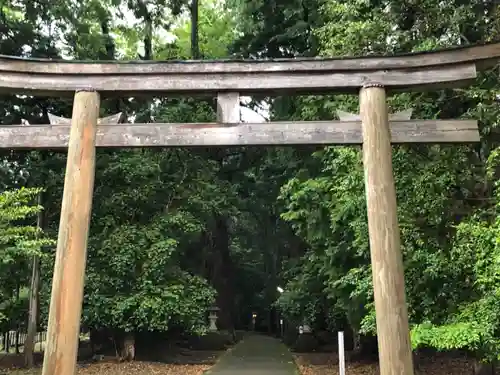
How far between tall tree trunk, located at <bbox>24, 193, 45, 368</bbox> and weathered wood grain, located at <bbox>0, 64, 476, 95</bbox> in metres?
10.8

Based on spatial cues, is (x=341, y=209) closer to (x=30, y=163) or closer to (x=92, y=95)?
(x=92, y=95)

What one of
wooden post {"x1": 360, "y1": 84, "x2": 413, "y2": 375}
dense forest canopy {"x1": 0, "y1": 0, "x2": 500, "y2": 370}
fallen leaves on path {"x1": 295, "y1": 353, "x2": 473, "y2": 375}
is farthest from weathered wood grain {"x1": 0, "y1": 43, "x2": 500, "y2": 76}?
fallen leaves on path {"x1": 295, "y1": 353, "x2": 473, "y2": 375}

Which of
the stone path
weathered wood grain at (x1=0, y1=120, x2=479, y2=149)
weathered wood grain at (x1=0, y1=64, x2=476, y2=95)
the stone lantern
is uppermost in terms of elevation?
weathered wood grain at (x1=0, y1=64, x2=476, y2=95)

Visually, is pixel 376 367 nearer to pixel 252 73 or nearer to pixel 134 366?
pixel 134 366

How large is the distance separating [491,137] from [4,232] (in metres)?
9.21

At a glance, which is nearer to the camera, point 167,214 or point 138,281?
point 138,281

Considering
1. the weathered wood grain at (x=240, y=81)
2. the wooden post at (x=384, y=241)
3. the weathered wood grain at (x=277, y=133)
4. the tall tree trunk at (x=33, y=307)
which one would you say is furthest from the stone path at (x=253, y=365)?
the weathered wood grain at (x=240, y=81)

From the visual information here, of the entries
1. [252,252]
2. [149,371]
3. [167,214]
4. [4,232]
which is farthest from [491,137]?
[252,252]

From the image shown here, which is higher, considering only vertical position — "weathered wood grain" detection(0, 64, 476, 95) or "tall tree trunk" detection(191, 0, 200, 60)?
"tall tree trunk" detection(191, 0, 200, 60)

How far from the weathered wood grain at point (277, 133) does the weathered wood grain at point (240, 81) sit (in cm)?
56

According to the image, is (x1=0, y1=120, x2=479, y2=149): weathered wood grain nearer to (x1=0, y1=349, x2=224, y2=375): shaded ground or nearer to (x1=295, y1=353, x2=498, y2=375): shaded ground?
(x1=295, y1=353, x2=498, y2=375): shaded ground

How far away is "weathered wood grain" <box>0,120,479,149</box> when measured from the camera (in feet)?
23.5

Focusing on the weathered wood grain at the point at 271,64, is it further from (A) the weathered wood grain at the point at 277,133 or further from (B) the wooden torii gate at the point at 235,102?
(A) the weathered wood grain at the point at 277,133

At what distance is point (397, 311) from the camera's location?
6.30 m
